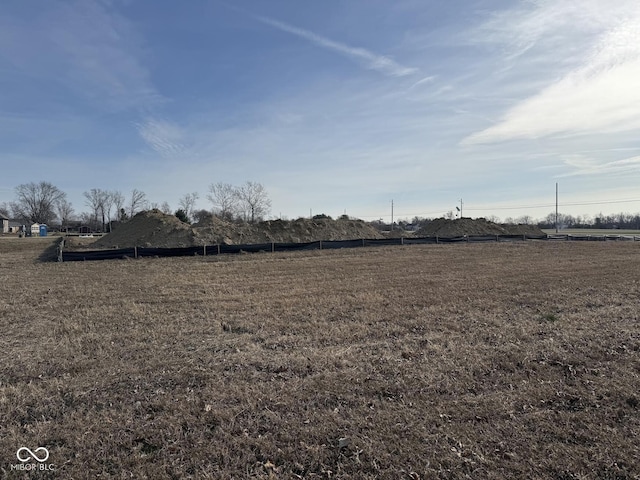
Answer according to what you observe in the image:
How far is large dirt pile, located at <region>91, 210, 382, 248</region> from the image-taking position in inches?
1075

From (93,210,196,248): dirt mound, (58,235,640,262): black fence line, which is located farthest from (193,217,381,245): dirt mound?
(58,235,640,262): black fence line

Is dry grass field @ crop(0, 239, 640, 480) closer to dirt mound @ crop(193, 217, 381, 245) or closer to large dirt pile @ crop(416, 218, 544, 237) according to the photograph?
dirt mound @ crop(193, 217, 381, 245)

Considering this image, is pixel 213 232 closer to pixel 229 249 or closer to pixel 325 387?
pixel 229 249

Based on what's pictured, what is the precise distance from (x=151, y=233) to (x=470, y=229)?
107 ft

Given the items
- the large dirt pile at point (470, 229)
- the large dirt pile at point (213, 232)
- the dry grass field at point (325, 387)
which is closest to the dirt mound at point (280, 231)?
the large dirt pile at point (213, 232)

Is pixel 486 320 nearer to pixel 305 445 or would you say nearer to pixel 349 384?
pixel 349 384

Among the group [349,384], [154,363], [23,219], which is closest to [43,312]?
[154,363]

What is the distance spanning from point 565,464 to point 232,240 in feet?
88.9

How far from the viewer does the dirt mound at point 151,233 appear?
26.9 metres

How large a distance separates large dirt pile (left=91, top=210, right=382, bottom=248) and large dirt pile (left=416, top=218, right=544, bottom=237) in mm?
10953

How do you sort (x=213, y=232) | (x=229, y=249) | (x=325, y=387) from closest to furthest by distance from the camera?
(x=325, y=387) < (x=229, y=249) < (x=213, y=232)

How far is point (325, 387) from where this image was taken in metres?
4.12

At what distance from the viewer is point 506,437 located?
3.17 m

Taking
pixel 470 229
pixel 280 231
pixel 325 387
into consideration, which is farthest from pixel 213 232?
pixel 470 229
